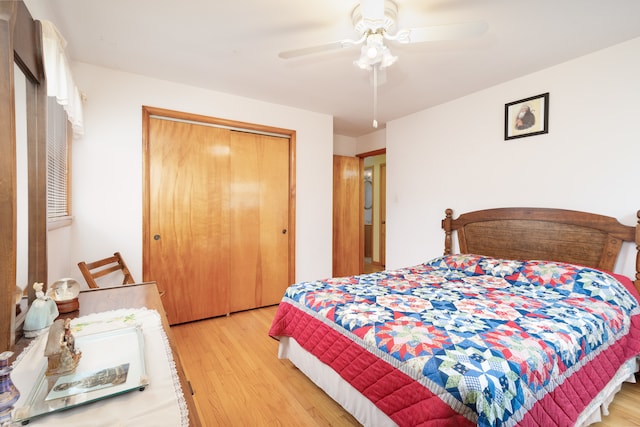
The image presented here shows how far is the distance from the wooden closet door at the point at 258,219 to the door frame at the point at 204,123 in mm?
53

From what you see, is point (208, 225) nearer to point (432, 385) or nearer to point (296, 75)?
point (296, 75)

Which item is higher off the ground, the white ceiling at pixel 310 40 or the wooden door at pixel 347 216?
the white ceiling at pixel 310 40

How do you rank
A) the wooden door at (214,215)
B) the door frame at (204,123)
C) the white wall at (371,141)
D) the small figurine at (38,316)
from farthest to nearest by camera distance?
the white wall at (371,141) < the wooden door at (214,215) < the door frame at (204,123) < the small figurine at (38,316)

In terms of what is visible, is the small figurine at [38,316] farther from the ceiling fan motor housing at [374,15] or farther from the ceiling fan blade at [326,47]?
the ceiling fan motor housing at [374,15]

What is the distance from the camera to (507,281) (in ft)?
7.26

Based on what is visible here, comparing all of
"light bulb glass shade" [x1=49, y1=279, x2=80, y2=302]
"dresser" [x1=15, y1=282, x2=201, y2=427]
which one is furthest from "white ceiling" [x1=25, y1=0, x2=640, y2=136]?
Result: "dresser" [x1=15, y1=282, x2=201, y2=427]

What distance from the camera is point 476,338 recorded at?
4.12 feet

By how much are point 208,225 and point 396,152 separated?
247cm

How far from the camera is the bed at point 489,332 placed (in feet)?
3.50

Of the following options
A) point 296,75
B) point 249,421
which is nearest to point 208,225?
point 296,75

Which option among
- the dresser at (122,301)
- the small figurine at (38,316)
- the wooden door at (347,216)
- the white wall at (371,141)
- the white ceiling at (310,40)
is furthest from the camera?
the wooden door at (347,216)

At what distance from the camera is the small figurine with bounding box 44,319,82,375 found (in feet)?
2.62

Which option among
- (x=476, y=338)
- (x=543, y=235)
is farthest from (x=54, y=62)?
(x=543, y=235)

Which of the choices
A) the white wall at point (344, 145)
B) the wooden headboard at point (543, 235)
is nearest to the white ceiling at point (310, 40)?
Result: the wooden headboard at point (543, 235)
